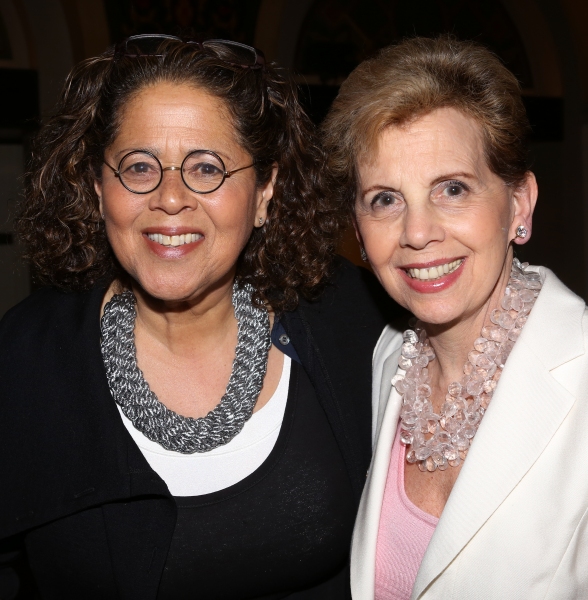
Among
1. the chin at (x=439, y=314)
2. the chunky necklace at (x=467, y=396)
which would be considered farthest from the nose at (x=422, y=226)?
the chunky necklace at (x=467, y=396)

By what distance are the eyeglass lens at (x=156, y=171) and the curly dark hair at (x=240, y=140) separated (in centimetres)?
12

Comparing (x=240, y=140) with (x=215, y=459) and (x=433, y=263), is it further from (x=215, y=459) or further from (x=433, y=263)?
(x=215, y=459)

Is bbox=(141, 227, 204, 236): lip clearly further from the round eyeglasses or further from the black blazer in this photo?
the black blazer

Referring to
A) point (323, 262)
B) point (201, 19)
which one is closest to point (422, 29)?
point (201, 19)

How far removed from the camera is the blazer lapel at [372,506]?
193 centimetres

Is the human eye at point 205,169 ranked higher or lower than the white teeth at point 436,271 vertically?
higher

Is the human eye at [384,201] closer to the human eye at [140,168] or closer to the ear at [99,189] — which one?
the human eye at [140,168]

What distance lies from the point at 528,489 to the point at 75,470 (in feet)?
3.81

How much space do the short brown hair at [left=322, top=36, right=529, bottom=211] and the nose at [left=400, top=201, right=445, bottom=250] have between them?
193 millimetres

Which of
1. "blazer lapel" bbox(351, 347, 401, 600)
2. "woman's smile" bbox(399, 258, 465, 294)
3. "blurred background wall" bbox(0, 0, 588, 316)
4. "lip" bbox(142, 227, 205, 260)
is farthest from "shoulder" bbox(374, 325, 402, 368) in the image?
"blurred background wall" bbox(0, 0, 588, 316)

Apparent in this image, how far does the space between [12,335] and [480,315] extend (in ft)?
4.34

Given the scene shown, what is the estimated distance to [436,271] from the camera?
1.84 metres

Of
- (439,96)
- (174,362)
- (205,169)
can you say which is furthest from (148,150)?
(439,96)

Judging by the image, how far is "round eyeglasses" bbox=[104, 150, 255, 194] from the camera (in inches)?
76.9
